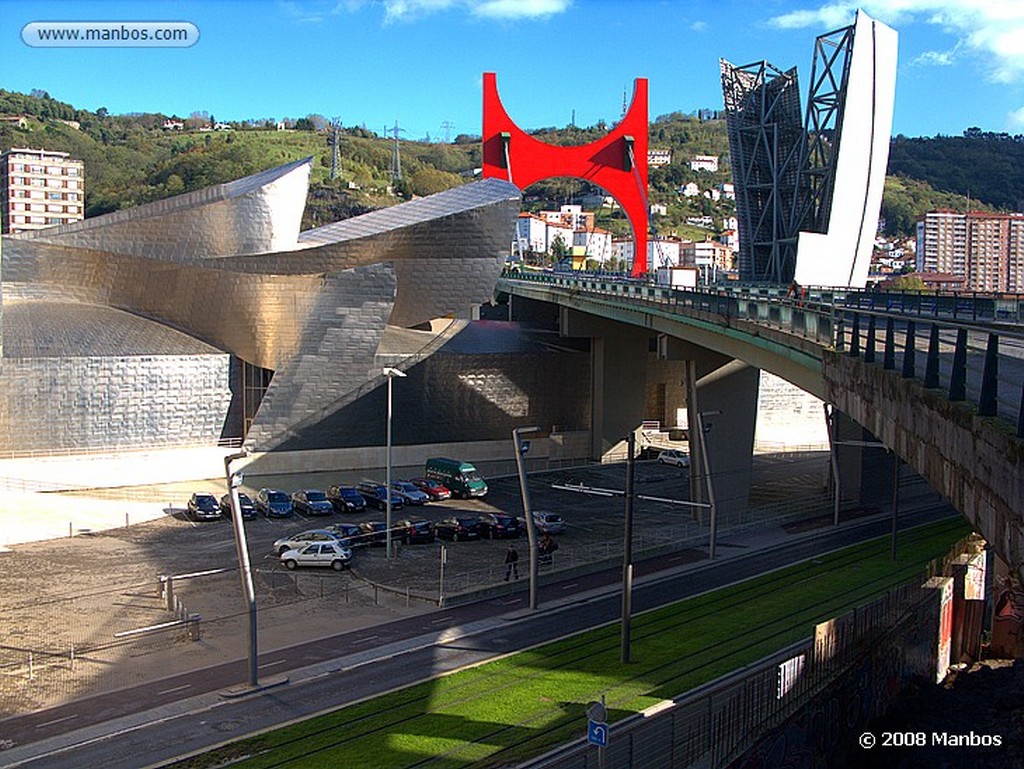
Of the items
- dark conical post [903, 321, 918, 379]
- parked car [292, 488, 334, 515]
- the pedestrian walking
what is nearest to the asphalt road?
the pedestrian walking

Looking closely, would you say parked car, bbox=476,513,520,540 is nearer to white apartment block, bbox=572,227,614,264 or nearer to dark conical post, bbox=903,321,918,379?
dark conical post, bbox=903,321,918,379

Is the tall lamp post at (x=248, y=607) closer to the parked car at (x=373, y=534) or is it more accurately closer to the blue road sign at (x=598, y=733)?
the blue road sign at (x=598, y=733)

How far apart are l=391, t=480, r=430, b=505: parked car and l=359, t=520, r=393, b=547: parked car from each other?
5919mm

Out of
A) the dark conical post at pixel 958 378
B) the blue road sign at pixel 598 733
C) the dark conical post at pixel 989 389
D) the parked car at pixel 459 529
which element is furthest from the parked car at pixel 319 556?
the dark conical post at pixel 989 389

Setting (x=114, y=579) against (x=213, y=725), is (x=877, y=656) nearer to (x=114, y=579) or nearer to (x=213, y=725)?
(x=213, y=725)

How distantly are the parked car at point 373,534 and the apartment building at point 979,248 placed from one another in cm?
9881

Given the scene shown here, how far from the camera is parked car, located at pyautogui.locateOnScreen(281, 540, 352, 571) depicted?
30391 millimetres

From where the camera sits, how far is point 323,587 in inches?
1120

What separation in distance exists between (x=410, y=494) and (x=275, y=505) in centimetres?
513

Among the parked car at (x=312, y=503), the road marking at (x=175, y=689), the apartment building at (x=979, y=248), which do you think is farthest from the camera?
the apartment building at (x=979, y=248)

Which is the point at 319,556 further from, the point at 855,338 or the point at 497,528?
the point at 855,338

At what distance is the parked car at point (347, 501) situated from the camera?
129 ft

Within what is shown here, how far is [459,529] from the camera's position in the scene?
3466cm

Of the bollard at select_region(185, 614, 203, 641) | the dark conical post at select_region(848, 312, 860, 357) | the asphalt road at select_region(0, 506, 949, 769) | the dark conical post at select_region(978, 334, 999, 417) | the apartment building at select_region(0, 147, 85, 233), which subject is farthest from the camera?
the apartment building at select_region(0, 147, 85, 233)
